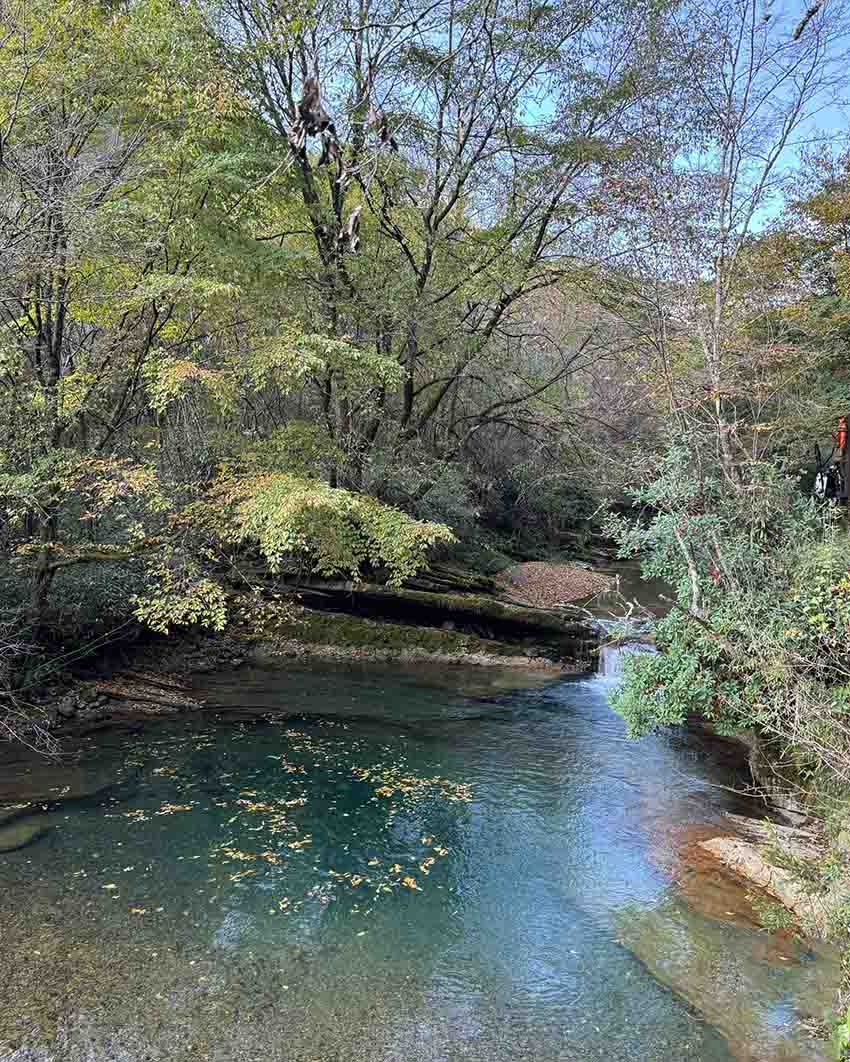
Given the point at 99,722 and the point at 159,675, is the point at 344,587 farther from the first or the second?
the point at 99,722

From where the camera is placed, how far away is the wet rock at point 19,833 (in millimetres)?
7898

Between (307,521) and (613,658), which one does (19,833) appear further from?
(613,658)

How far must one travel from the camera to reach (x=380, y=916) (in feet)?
22.9

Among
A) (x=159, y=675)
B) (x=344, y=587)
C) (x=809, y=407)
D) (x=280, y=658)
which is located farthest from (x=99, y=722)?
(x=809, y=407)

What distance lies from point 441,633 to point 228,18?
12208mm

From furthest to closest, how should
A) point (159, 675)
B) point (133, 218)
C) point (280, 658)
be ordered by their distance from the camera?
point (280, 658) < point (159, 675) < point (133, 218)

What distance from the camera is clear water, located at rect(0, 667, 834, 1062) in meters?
5.43

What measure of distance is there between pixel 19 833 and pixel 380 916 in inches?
162

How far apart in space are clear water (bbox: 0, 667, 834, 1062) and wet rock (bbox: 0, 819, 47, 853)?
0.13 metres

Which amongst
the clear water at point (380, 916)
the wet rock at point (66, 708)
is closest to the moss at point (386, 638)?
the clear water at point (380, 916)

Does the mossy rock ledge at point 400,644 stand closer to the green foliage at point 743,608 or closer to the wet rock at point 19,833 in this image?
the green foliage at point 743,608

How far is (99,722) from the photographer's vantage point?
11867 millimetres

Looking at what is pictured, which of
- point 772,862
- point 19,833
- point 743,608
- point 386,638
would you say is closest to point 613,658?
point 386,638

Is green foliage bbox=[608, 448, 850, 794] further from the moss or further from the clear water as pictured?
the moss
